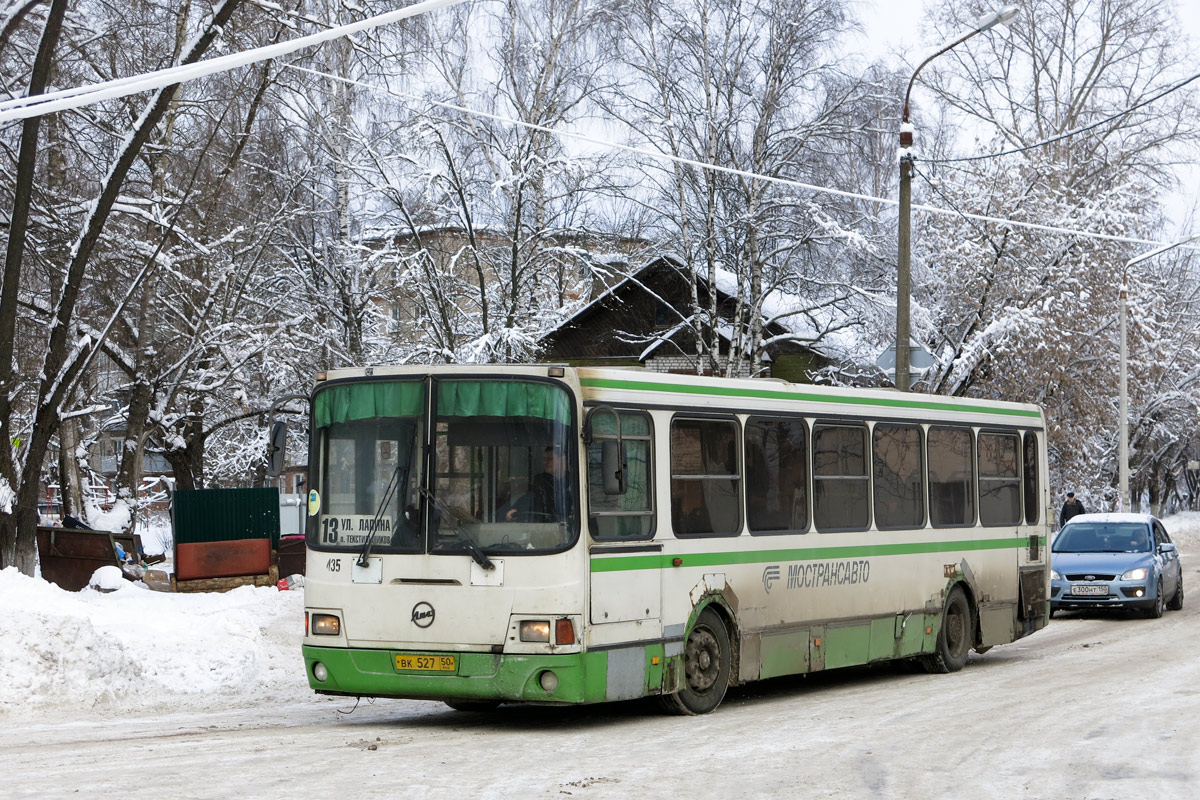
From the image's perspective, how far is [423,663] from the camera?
10945 millimetres

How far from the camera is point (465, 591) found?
10.9 meters

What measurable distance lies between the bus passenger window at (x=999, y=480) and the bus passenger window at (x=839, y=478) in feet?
8.65

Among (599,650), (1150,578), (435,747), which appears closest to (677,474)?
(599,650)

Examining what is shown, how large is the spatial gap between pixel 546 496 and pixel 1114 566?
14.8 meters

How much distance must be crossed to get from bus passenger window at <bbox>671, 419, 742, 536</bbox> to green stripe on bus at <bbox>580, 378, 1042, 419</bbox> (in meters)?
0.25

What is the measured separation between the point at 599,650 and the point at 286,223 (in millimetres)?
21795

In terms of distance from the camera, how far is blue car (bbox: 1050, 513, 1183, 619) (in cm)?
2300

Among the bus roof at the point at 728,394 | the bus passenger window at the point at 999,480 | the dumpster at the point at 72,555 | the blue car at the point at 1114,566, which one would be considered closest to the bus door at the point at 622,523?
the bus roof at the point at 728,394

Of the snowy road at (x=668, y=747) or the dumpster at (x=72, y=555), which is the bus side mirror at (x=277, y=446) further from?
the dumpster at (x=72, y=555)

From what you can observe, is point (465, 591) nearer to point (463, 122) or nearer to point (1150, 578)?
point (1150, 578)

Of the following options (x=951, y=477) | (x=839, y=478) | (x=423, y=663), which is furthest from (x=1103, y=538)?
(x=423, y=663)

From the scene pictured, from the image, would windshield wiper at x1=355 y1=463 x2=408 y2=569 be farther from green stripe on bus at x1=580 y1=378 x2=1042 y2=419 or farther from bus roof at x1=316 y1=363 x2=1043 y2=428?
green stripe on bus at x1=580 y1=378 x2=1042 y2=419

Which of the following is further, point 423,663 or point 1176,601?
point 1176,601

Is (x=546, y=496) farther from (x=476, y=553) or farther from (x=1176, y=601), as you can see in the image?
(x=1176, y=601)
